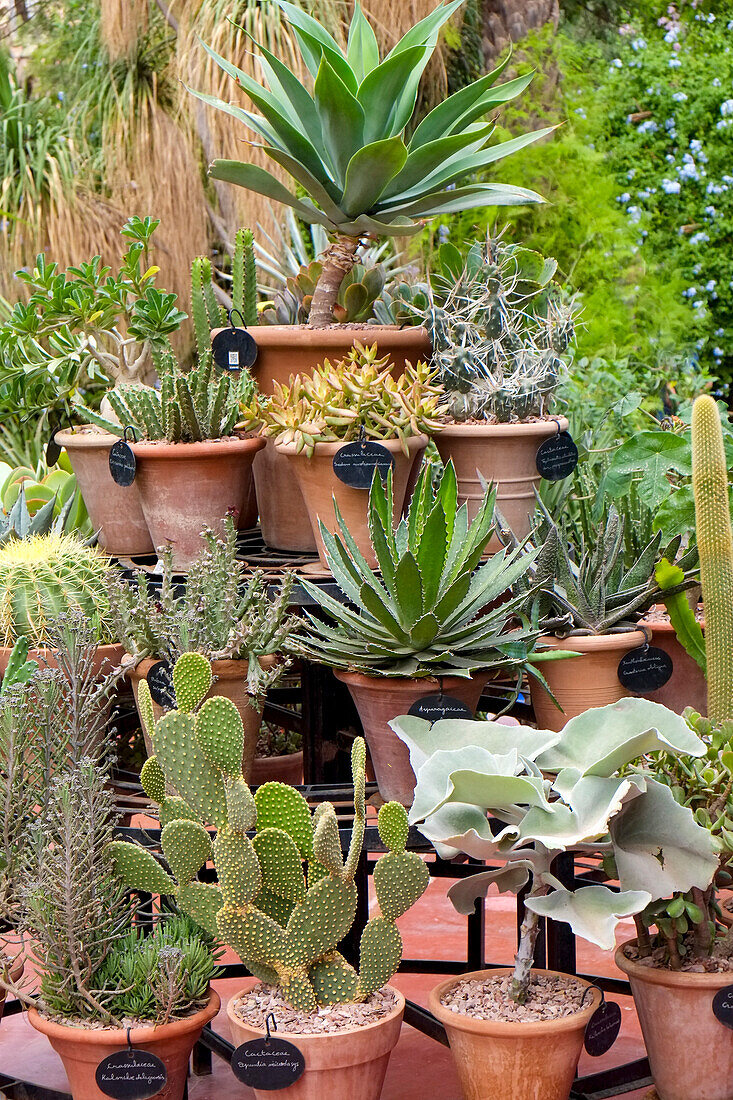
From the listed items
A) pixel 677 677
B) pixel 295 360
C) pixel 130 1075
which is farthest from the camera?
pixel 295 360

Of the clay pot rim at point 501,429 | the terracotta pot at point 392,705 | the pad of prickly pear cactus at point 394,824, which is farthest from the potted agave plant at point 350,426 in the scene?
the pad of prickly pear cactus at point 394,824

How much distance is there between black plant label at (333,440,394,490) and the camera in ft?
6.98

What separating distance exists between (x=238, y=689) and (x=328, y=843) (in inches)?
16.9

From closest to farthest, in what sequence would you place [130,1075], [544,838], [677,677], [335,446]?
[544,838]
[130,1075]
[335,446]
[677,677]

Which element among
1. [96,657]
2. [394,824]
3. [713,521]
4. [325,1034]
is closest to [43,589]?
[96,657]

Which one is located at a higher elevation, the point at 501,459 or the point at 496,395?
the point at 496,395

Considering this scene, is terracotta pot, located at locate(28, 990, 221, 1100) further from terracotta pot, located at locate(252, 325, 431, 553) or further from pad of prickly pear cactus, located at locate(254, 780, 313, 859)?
terracotta pot, located at locate(252, 325, 431, 553)

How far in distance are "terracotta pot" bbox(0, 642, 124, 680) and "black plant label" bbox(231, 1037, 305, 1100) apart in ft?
2.52

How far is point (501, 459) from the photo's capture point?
2367 mm

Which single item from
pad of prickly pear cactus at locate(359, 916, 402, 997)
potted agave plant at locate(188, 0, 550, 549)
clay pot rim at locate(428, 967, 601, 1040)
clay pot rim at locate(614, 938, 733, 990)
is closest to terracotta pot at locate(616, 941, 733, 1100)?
clay pot rim at locate(614, 938, 733, 990)

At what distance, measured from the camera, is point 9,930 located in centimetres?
231

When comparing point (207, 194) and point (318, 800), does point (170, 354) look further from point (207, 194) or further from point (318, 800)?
point (207, 194)

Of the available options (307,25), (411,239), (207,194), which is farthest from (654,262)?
(307,25)

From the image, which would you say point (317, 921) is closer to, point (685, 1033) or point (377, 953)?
point (377, 953)
